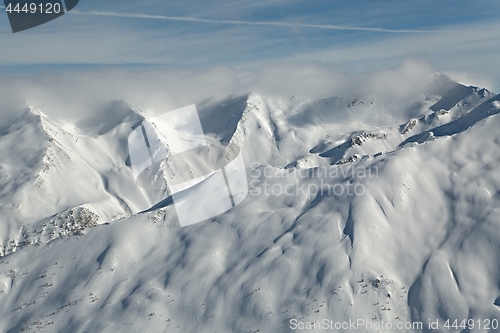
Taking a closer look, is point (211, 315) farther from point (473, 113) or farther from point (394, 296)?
point (473, 113)

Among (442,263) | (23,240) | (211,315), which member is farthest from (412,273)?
(23,240)

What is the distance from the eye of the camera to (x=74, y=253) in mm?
78250

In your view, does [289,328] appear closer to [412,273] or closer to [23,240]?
[412,273]

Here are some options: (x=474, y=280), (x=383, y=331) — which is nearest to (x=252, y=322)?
(x=383, y=331)

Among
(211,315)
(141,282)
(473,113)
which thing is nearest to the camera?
(211,315)

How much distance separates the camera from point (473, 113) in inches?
6063

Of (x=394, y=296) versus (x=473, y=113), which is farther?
(x=473, y=113)

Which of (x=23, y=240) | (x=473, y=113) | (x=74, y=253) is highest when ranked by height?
(x=74, y=253)

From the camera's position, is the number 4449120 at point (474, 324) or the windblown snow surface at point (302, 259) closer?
the number 4449120 at point (474, 324)

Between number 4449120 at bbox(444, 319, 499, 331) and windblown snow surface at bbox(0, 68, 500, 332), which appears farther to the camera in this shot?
windblown snow surface at bbox(0, 68, 500, 332)

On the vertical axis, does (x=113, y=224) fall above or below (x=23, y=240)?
above

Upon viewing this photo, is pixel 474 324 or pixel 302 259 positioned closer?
pixel 474 324

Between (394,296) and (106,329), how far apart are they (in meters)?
33.5

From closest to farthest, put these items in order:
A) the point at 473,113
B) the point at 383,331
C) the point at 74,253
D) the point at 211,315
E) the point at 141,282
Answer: the point at 383,331 → the point at 211,315 → the point at 141,282 → the point at 74,253 → the point at 473,113
